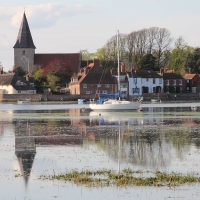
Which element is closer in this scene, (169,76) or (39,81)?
(169,76)

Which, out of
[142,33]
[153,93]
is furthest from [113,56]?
[153,93]

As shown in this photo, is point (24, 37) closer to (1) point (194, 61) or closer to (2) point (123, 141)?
(1) point (194, 61)

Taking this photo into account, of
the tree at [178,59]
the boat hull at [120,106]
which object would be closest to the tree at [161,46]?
the tree at [178,59]

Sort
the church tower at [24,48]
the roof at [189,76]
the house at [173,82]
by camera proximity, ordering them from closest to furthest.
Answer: the house at [173,82] → the roof at [189,76] → the church tower at [24,48]

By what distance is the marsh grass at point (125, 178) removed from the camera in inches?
734

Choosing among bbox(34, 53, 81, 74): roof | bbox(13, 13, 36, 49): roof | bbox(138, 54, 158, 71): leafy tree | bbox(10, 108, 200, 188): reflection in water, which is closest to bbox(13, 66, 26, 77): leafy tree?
bbox(13, 13, 36, 49): roof

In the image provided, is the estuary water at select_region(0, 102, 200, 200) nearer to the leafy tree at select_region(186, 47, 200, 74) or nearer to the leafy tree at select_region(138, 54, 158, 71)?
Result: the leafy tree at select_region(138, 54, 158, 71)

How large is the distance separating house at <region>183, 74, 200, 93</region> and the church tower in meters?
38.8

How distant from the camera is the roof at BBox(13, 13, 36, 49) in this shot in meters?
140

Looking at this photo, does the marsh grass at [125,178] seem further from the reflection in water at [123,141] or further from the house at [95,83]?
the house at [95,83]

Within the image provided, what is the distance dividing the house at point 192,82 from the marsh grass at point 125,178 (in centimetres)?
10286

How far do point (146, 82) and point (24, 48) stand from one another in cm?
3696

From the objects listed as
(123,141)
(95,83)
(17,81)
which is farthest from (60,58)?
(123,141)

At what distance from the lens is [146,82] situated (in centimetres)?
11656
